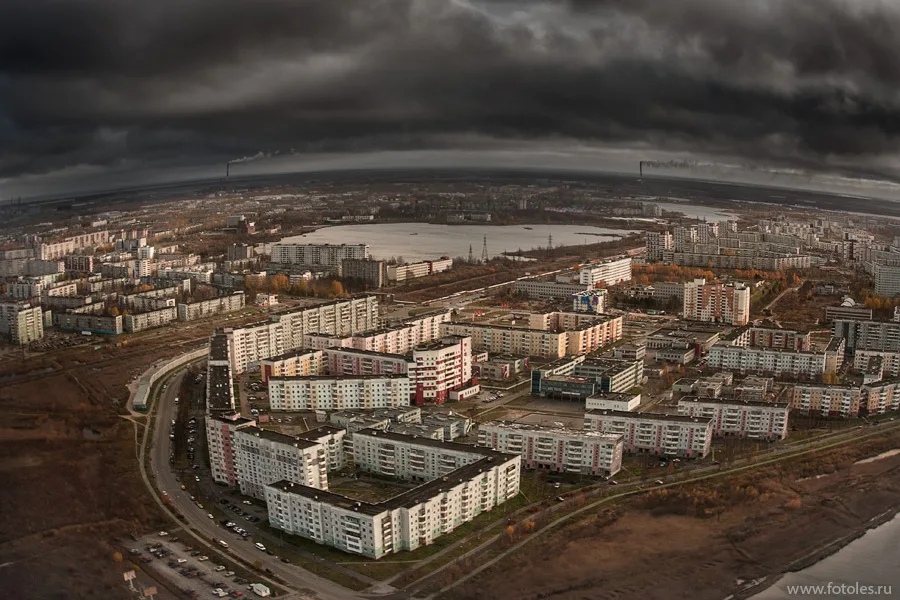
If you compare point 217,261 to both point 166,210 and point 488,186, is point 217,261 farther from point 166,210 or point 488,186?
point 488,186

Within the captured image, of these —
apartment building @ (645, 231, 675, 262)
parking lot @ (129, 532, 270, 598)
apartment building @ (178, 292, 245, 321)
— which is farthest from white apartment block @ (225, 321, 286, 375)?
apartment building @ (645, 231, 675, 262)

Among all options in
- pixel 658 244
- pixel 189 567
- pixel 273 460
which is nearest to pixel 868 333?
pixel 273 460

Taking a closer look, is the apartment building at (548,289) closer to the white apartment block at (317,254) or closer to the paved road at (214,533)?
the white apartment block at (317,254)

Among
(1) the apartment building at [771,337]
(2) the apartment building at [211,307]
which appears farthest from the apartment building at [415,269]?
(1) the apartment building at [771,337]

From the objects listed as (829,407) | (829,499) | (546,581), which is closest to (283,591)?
(546,581)

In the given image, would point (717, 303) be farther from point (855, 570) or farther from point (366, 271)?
point (855, 570)

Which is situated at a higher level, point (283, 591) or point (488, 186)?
point (488, 186)
